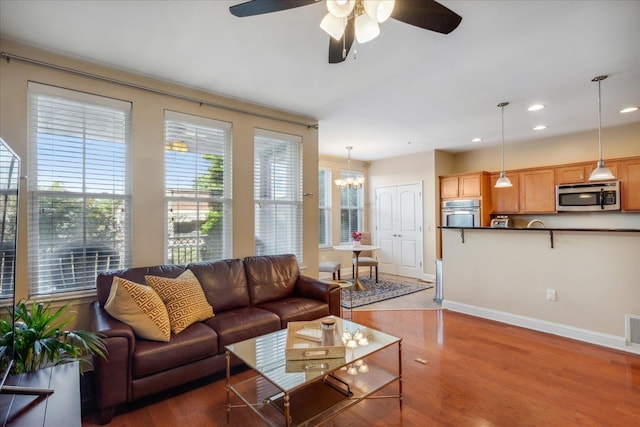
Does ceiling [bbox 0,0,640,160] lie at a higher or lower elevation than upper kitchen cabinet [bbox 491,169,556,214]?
higher

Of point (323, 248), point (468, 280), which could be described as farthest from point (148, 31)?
point (323, 248)

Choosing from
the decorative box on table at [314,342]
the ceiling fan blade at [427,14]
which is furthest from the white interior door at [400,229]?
the ceiling fan blade at [427,14]

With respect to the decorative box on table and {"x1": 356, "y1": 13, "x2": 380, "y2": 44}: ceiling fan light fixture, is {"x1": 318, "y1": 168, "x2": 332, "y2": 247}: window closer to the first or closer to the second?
the decorative box on table

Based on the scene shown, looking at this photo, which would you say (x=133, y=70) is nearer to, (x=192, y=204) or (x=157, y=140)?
(x=157, y=140)

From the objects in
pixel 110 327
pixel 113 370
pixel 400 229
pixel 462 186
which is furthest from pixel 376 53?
pixel 400 229

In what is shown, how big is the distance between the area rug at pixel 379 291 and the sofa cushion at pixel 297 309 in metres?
1.31

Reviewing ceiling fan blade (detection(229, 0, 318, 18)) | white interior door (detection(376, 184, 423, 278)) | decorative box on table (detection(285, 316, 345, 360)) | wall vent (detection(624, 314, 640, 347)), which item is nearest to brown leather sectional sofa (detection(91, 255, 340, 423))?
decorative box on table (detection(285, 316, 345, 360))

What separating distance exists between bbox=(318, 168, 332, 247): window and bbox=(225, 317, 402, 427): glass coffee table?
4.21 meters

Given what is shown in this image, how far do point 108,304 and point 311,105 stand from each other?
2.93 m

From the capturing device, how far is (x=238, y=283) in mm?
3148

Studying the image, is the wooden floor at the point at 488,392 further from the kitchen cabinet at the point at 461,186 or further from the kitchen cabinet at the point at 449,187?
the kitchen cabinet at the point at 449,187

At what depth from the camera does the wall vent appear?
2971 mm

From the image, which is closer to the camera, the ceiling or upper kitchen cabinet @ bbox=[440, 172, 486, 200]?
the ceiling

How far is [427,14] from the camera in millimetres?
1633
